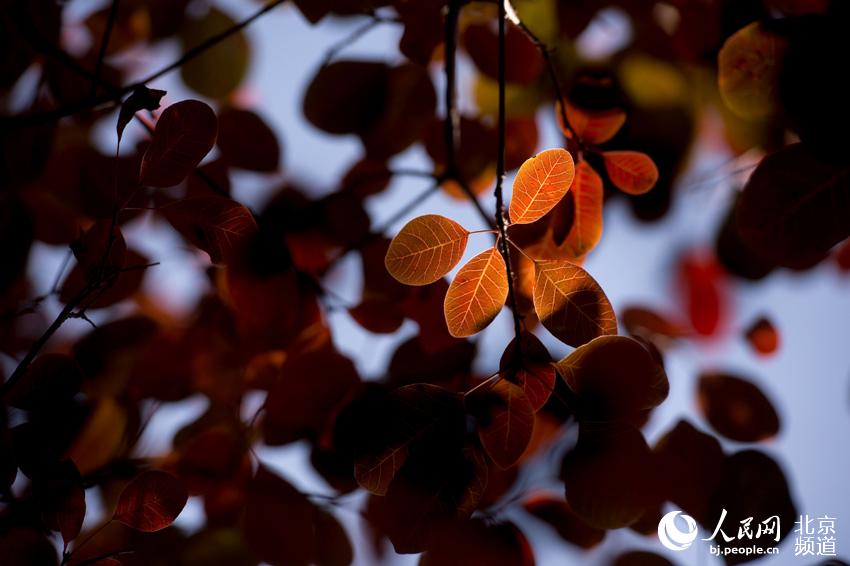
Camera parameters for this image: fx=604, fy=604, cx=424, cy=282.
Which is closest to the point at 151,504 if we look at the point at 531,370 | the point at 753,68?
the point at 531,370

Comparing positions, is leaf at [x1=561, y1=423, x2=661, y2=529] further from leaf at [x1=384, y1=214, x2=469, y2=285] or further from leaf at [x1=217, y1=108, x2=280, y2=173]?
leaf at [x1=217, y1=108, x2=280, y2=173]

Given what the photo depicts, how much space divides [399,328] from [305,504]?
27cm

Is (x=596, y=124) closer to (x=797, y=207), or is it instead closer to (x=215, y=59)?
(x=797, y=207)

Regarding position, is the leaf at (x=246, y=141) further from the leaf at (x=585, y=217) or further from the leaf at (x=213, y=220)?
the leaf at (x=585, y=217)

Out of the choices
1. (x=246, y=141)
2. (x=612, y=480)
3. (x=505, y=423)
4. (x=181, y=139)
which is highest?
(x=181, y=139)

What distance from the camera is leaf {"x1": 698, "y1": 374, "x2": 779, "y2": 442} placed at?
0.85 meters

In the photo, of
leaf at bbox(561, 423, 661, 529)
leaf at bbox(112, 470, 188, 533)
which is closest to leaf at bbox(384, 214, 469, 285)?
leaf at bbox(561, 423, 661, 529)

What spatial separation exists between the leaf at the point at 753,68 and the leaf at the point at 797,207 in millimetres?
68

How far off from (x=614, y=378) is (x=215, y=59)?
2.78 ft

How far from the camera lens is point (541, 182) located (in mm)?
544

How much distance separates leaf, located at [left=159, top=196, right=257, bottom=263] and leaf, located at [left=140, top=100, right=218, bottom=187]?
0.12 feet

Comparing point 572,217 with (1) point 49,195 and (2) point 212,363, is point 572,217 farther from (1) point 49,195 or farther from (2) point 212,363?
(1) point 49,195

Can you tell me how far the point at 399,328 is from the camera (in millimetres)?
826

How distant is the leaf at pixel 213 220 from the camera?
0.59m
